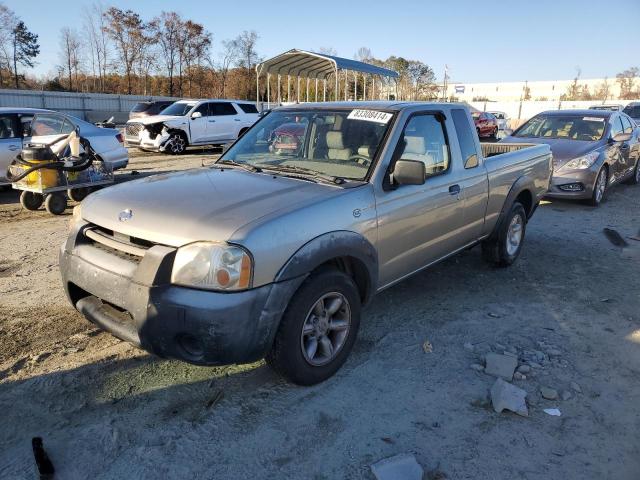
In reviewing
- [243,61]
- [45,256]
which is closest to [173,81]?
[243,61]

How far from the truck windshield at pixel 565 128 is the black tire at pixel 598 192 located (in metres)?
0.69

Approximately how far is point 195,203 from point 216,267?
61cm

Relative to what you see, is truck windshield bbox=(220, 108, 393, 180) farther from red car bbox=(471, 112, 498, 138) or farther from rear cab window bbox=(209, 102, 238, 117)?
red car bbox=(471, 112, 498, 138)

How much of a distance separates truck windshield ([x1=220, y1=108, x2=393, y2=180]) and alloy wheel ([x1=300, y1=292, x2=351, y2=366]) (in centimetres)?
95

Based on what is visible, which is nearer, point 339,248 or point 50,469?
point 50,469

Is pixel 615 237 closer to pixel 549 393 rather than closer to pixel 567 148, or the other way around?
pixel 567 148

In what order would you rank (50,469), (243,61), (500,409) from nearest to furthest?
(50,469) < (500,409) < (243,61)

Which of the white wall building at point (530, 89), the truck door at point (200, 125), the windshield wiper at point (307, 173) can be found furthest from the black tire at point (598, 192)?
the white wall building at point (530, 89)

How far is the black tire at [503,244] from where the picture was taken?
5.51 m

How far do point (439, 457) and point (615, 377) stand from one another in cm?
167

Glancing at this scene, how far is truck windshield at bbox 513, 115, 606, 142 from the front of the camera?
9930 mm

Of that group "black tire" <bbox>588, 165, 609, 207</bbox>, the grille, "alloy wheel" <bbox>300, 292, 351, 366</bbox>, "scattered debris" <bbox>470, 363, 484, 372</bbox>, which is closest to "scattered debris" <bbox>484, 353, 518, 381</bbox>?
"scattered debris" <bbox>470, 363, 484, 372</bbox>

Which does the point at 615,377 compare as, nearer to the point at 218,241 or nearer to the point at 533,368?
the point at 533,368

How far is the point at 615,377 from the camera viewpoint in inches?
140
